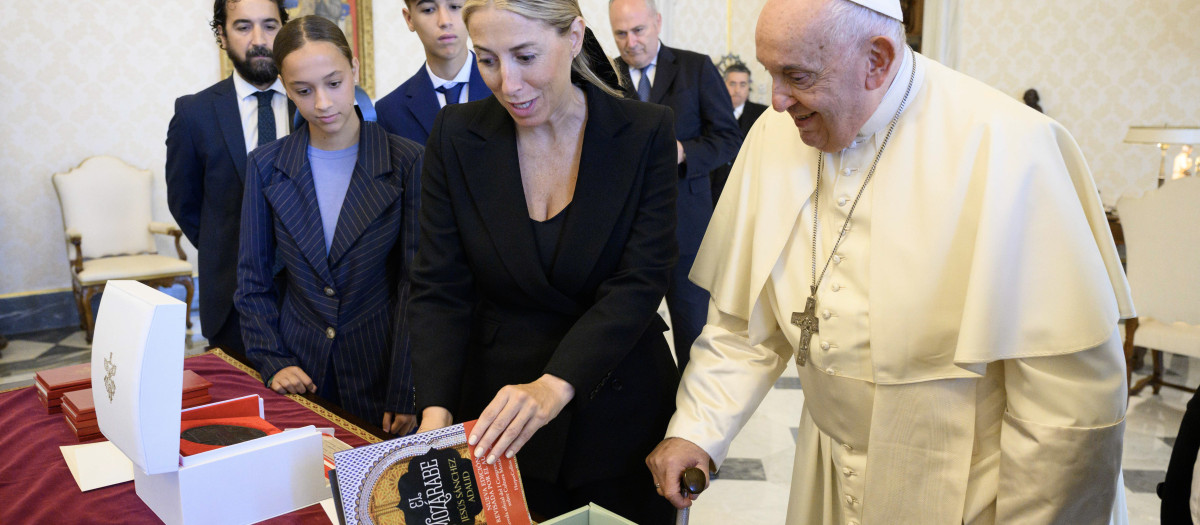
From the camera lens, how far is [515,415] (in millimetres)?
1387

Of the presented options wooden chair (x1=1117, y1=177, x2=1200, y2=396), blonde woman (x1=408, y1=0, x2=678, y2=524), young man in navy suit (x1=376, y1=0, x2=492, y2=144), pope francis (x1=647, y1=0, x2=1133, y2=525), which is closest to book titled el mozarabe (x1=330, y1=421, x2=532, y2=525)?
blonde woman (x1=408, y1=0, x2=678, y2=524)

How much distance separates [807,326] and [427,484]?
73 cm

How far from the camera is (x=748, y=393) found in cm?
169

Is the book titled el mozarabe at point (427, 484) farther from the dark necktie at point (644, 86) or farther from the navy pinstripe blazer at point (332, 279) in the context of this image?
the dark necktie at point (644, 86)

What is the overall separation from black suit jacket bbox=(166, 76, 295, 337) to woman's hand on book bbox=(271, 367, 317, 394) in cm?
81

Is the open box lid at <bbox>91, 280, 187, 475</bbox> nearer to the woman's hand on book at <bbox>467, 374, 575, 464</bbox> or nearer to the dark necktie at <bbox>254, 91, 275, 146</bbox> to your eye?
the woman's hand on book at <bbox>467, 374, 575, 464</bbox>

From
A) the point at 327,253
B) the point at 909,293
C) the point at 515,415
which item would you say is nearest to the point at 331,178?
the point at 327,253

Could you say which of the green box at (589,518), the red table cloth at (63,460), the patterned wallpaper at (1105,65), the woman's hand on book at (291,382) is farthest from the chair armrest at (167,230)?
the patterned wallpaper at (1105,65)

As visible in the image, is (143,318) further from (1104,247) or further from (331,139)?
(1104,247)

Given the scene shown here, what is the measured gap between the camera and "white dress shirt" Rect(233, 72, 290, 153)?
9.84ft

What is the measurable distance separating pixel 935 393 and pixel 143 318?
49.6 inches

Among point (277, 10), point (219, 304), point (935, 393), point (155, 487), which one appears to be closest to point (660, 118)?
point (935, 393)

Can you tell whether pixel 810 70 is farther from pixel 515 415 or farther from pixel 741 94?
pixel 741 94

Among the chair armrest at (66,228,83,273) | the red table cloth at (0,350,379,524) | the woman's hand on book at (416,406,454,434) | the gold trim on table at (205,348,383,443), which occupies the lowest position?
the chair armrest at (66,228,83,273)
